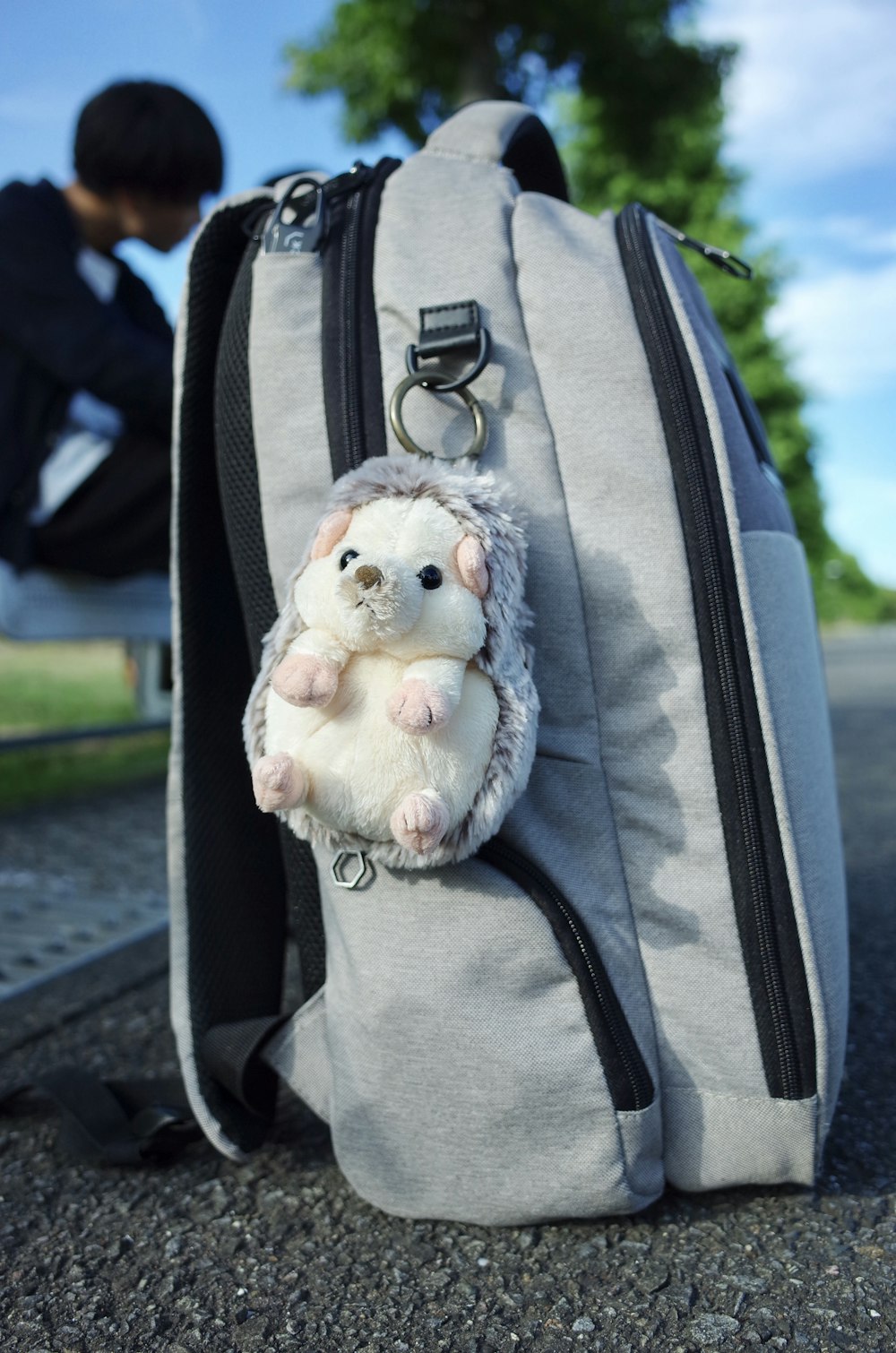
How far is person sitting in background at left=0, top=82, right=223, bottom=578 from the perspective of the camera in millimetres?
1865

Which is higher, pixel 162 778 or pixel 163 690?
pixel 163 690

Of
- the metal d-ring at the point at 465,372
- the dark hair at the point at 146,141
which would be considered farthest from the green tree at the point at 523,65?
the metal d-ring at the point at 465,372

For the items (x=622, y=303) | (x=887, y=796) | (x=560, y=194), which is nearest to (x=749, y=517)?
(x=622, y=303)

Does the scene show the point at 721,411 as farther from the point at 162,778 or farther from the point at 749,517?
the point at 162,778

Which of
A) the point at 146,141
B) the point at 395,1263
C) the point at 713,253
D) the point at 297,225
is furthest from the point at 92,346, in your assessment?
the point at 395,1263

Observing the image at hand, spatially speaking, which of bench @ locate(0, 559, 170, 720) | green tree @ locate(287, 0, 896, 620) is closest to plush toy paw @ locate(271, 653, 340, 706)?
bench @ locate(0, 559, 170, 720)

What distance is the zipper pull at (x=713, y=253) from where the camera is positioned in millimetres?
1025

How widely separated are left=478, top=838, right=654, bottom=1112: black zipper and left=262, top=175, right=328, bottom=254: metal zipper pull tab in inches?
21.6

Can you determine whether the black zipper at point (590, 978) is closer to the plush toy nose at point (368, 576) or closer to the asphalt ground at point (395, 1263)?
the asphalt ground at point (395, 1263)

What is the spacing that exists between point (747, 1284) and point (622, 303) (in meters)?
0.77

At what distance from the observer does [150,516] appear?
2053 millimetres

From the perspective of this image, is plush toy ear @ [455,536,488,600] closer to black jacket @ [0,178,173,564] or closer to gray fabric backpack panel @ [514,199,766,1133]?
gray fabric backpack panel @ [514,199,766,1133]

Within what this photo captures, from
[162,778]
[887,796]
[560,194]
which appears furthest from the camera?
[162,778]

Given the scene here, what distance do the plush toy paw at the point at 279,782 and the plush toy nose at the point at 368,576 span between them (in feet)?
0.45
